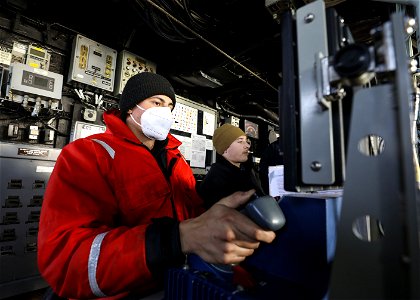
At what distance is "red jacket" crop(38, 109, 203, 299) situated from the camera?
0.56m

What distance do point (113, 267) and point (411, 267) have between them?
22.1 inches

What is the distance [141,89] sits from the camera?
1.34m

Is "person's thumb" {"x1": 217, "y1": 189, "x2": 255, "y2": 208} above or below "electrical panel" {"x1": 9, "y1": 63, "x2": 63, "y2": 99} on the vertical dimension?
below

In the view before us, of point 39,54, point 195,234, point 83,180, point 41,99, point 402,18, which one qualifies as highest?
point 39,54

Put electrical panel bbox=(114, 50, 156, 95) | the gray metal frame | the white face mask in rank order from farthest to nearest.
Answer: electrical panel bbox=(114, 50, 156, 95), the white face mask, the gray metal frame

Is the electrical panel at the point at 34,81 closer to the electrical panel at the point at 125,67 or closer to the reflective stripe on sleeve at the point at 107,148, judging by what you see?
the electrical panel at the point at 125,67

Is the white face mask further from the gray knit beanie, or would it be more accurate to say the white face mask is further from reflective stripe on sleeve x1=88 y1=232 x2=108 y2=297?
reflective stripe on sleeve x1=88 y1=232 x2=108 y2=297

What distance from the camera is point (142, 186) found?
957 millimetres

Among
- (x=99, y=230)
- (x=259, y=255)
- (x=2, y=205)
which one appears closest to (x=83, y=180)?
(x=99, y=230)

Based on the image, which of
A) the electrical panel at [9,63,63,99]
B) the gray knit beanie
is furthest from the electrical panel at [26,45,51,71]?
the gray knit beanie

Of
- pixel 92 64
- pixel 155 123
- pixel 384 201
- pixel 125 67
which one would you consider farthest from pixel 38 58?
pixel 384 201

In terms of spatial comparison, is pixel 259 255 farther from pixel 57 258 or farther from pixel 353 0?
pixel 353 0

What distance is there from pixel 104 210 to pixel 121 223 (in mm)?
130

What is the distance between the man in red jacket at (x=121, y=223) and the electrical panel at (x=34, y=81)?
1450mm
